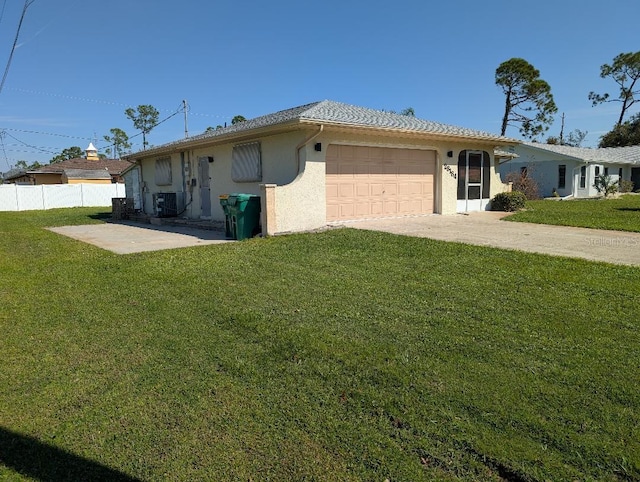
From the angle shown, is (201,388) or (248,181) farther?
(248,181)

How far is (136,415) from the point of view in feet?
9.61

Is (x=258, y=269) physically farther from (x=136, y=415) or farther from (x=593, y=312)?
(x=593, y=312)

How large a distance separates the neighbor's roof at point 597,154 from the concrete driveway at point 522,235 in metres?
15.6

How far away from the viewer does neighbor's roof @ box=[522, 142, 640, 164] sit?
28794 millimetres

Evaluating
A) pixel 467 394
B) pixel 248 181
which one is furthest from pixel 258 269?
pixel 248 181

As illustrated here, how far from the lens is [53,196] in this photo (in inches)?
1165

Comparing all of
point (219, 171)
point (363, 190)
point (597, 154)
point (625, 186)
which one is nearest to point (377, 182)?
point (363, 190)

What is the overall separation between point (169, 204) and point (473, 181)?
11.5 m

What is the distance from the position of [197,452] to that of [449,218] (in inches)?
492

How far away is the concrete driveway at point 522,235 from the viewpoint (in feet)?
26.3

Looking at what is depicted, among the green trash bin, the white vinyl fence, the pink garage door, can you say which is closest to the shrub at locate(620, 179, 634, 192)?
the pink garage door

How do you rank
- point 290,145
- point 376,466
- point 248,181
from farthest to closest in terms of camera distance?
1. point 248,181
2. point 290,145
3. point 376,466

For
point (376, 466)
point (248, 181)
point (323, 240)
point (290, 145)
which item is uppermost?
point (290, 145)

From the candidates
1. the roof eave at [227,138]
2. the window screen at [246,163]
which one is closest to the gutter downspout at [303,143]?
the roof eave at [227,138]
